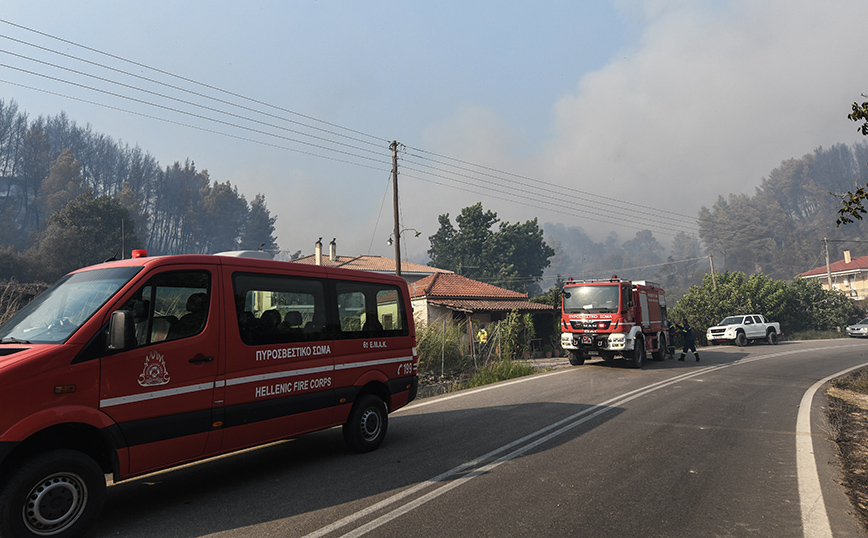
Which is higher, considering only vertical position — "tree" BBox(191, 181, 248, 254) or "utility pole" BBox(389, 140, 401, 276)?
"tree" BBox(191, 181, 248, 254)

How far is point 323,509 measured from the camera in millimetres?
4508

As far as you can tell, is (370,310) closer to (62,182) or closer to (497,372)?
(497,372)

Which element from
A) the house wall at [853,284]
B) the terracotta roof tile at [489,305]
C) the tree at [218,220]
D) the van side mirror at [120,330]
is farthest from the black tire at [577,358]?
the tree at [218,220]

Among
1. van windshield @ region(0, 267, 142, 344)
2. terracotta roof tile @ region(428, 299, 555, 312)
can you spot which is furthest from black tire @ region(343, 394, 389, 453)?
terracotta roof tile @ region(428, 299, 555, 312)

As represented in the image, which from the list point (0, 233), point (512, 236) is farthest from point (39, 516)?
point (0, 233)

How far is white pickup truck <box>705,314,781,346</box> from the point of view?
1123 inches

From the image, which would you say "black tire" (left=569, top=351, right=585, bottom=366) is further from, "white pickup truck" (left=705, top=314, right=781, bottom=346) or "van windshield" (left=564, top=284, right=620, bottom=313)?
"white pickup truck" (left=705, top=314, right=781, bottom=346)

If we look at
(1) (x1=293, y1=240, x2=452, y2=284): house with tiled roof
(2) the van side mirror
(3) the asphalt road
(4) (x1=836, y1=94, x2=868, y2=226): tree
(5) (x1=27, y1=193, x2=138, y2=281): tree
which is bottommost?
(3) the asphalt road

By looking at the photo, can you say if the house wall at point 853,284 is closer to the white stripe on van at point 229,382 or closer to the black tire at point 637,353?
the black tire at point 637,353

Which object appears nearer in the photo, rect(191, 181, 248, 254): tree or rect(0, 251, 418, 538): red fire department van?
rect(0, 251, 418, 538): red fire department van

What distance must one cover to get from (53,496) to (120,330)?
1.29 meters

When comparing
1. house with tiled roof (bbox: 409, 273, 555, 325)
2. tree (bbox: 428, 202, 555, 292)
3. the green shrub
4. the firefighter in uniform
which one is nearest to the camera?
the green shrub

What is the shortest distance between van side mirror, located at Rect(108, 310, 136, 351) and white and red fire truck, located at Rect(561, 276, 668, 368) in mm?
13566

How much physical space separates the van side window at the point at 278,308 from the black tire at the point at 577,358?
12.4 meters
